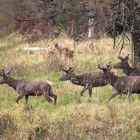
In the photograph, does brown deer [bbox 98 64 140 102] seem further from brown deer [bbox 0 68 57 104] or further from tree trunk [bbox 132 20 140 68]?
tree trunk [bbox 132 20 140 68]

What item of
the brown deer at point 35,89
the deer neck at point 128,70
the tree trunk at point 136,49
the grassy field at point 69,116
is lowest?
the grassy field at point 69,116

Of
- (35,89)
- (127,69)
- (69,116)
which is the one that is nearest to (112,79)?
(127,69)

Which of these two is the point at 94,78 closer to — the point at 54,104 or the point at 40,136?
the point at 54,104

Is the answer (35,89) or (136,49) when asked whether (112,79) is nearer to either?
(35,89)

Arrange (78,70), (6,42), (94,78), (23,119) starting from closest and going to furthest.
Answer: (23,119) → (94,78) → (78,70) → (6,42)

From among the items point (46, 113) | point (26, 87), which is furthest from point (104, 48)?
point (46, 113)

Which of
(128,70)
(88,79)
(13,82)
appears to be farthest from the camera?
(128,70)

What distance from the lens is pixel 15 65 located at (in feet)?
75.9

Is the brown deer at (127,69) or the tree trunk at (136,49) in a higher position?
the tree trunk at (136,49)

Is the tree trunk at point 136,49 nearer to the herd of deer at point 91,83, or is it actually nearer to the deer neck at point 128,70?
the herd of deer at point 91,83

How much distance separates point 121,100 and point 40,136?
16.8 ft

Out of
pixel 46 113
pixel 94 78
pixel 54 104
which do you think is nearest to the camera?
pixel 46 113

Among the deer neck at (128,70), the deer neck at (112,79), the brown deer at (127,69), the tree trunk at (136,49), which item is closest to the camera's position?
the deer neck at (112,79)

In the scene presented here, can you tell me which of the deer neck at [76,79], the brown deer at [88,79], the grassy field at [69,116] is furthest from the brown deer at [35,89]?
the deer neck at [76,79]
